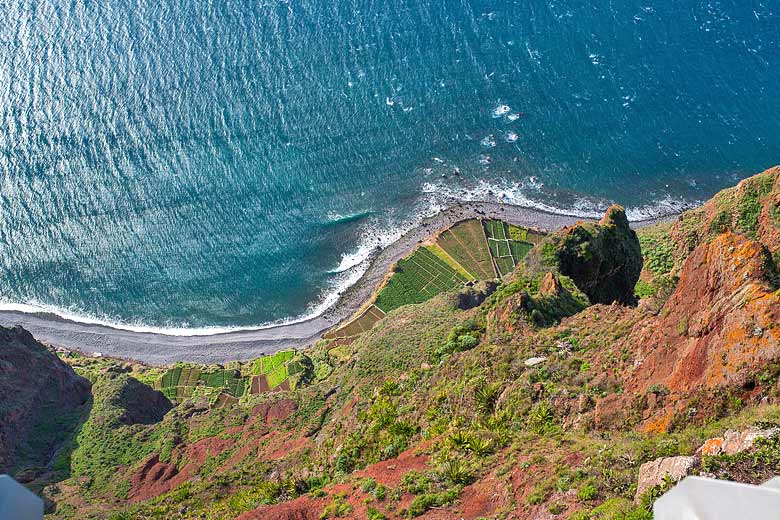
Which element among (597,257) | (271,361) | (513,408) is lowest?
(271,361)

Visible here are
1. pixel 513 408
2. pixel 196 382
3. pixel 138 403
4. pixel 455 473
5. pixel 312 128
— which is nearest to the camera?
pixel 455 473

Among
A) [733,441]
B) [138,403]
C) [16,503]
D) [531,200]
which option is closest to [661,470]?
[733,441]

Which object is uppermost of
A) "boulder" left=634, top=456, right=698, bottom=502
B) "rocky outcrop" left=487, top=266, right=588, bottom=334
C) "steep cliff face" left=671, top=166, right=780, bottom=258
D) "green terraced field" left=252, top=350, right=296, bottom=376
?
"steep cliff face" left=671, top=166, right=780, bottom=258

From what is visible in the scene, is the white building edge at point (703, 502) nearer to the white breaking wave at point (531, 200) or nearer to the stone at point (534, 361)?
the stone at point (534, 361)

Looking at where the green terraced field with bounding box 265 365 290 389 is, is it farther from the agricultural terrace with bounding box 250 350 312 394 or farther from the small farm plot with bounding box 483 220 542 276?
the small farm plot with bounding box 483 220 542 276

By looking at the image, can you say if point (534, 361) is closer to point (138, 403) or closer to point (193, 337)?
point (138, 403)

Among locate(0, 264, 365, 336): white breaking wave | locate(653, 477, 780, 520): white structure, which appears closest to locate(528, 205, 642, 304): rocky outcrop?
locate(653, 477, 780, 520): white structure
